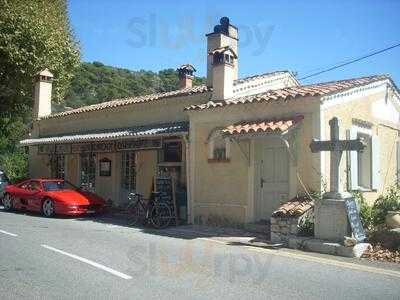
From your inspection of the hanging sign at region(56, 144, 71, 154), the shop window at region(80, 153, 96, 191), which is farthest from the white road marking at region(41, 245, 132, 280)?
the hanging sign at region(56, 144, 71, 154)

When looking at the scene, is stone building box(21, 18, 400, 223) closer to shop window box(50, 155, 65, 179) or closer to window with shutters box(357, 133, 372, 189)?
window with shutters box(357, 133, 372, 189)

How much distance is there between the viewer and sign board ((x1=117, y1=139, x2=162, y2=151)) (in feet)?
50.7

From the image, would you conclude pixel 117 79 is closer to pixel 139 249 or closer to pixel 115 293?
pixel 139 249

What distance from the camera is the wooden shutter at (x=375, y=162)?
1304 cm

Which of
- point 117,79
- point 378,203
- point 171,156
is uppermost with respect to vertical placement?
point 117,79

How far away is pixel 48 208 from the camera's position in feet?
51.1

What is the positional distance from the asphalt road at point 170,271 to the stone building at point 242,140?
96.6 inches

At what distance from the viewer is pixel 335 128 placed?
9.91 metres

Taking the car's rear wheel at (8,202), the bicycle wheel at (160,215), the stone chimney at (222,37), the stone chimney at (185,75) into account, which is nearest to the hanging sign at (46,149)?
the car's rear wheel at (8,202)

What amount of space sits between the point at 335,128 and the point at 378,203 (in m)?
3.12

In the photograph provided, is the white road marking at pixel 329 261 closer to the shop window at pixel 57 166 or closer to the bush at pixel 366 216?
the bush at pixel 366 216

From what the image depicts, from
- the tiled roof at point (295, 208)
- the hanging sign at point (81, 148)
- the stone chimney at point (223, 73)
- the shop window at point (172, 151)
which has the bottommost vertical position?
the tiled roof at point (295, 208)

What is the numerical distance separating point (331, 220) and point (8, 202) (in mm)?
12532

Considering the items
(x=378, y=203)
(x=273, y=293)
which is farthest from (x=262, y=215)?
(x=273, y=293)
